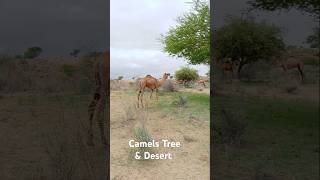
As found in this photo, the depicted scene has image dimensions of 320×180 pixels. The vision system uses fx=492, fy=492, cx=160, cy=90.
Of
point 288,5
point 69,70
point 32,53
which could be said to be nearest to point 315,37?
point 288,5

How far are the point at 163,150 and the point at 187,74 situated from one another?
57.8 ft

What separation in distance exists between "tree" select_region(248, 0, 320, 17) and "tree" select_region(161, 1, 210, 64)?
8.51m

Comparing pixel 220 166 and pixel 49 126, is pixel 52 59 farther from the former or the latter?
Answer: pixel 220 166

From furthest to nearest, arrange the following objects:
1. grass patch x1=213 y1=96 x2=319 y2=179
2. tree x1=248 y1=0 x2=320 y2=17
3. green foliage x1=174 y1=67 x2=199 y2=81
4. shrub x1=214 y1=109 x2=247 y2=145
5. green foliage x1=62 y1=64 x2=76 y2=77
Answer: green foliage x1=174 y1=67 x2=199 y2=81 → green foliage x1=62 y1=64 x2=76 y2=77 → tree x1=248 y1=0 x2=320 y2=17 → shrub x1=214 y1=109 x2=247 y2=145 → grass patch x1=213 y1=96 x2=319 y2=179

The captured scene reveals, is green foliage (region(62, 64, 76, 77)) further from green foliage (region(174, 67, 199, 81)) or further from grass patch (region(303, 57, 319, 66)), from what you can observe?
grass patch (region(303, 57, 319, 66))

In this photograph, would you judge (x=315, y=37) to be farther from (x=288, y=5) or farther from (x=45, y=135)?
(x=45, y=135)

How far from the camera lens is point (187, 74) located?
26.6 meters

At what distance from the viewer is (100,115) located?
361 inches


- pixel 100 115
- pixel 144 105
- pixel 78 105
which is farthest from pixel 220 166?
pixel 78 105

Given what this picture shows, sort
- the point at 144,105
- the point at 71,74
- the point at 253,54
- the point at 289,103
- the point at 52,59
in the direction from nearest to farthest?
the point at 144,105
the point at 289,103
the point at 253,54
the point at 71,74
the point at 52,59

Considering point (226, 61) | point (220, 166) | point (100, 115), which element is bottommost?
point (220, 166)

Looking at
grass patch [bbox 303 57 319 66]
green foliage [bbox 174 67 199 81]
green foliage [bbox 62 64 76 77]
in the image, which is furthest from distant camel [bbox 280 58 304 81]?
green foliage [bbox 62 64 76 77]

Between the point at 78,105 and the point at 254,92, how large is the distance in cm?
789

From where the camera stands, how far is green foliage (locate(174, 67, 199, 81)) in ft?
86.6
